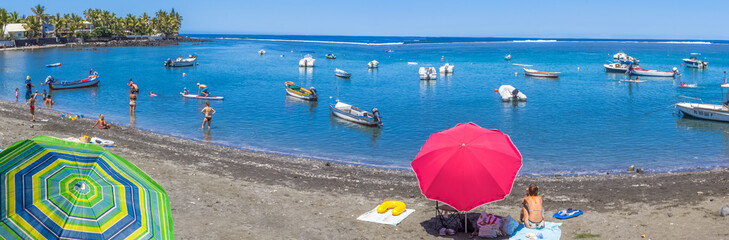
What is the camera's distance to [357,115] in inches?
1489

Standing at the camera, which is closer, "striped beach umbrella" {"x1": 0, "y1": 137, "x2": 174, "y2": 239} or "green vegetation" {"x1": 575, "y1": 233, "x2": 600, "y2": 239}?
"striped beach umbrella" {"x1": 0, "y1": 137, "x2": 174, "y2": 239}

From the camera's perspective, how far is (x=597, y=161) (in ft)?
90.1

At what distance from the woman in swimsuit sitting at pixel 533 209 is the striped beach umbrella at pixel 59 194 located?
8550 mm

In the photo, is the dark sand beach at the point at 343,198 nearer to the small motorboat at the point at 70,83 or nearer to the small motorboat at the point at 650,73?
the small motorboat at the point at 70,83

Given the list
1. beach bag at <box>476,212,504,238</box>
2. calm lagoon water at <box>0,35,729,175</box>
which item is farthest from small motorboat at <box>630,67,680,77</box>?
beach bag at <box>476,212,504,238</box>

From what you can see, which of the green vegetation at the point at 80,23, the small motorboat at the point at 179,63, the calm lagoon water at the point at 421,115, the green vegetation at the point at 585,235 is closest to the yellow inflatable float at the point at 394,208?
the green vegetation at the point at 585,235

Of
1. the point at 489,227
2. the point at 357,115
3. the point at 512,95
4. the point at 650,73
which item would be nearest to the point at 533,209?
the point at 489,227

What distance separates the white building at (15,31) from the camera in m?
138

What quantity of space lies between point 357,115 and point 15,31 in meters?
131

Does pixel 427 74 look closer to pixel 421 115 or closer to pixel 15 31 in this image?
pixel 421 115

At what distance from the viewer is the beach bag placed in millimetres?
13461

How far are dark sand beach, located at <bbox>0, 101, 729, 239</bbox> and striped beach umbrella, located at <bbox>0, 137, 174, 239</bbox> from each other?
5616mm

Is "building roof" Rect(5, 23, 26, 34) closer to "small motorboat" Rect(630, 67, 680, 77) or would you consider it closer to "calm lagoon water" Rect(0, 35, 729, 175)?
"calm lagoon water" Rect(0, 35, 729, 175)

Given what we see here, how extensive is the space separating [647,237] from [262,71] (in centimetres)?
7977
